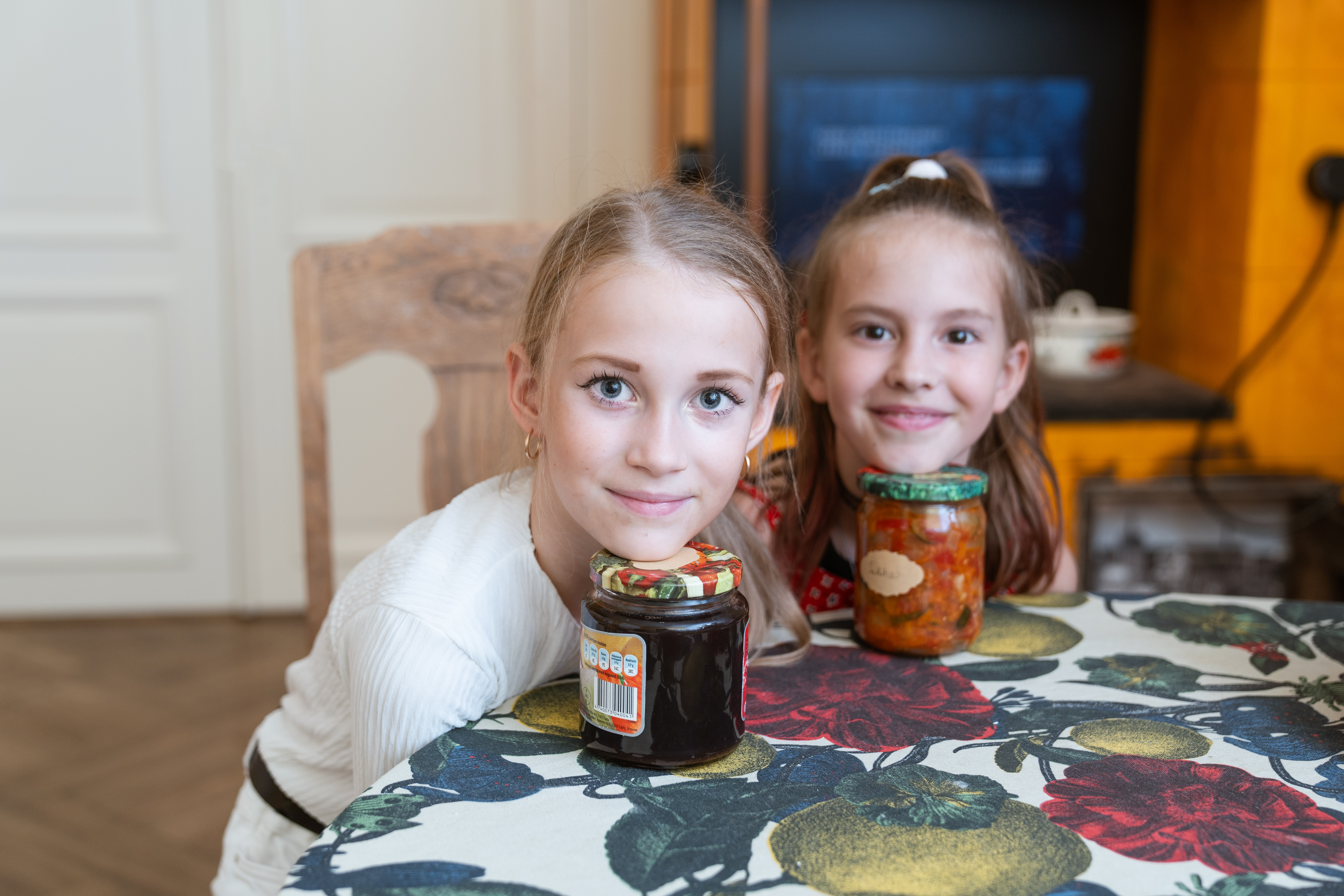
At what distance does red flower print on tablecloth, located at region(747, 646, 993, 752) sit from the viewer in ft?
2.09

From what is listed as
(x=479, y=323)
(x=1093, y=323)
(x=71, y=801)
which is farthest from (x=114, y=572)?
(x=1093, y=323)

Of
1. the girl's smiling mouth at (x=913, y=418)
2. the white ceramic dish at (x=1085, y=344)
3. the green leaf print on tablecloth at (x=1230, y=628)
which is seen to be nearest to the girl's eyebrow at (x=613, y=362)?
the girl's smiling mouth at (x=913, y=418)

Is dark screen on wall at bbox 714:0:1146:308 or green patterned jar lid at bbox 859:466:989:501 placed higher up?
dark screen on wall at bbox 714:0:1146:308

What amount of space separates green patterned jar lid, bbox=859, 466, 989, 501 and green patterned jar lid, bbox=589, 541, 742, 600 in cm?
17

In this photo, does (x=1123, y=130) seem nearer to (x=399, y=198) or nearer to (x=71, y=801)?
(x=399, y=198)

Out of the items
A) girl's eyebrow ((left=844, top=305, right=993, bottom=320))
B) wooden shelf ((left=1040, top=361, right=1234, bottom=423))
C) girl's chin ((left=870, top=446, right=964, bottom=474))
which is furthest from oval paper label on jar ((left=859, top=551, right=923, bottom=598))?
wooden shelf ((left=1040, top=361, right=1234, bottom=423))

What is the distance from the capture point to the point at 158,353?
100 inches

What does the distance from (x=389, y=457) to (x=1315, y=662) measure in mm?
2151

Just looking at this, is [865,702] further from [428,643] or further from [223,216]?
[223,216]

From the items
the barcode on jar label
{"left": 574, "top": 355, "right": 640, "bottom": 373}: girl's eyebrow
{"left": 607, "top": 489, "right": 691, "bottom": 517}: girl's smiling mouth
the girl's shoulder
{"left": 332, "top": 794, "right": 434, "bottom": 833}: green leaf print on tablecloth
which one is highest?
{"left": 574, "top": 355, "right": 640, "bottom": 373}: girl's eyebrow

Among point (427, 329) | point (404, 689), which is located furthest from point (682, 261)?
point (427, 329)

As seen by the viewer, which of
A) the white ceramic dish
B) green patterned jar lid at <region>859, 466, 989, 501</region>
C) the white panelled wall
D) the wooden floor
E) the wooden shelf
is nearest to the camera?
green patterned jar lid at <region>859, 466, 989, 501</region>

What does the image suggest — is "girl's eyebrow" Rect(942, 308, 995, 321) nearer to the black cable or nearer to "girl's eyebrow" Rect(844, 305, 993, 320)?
"girl's eyebrow" Rect(844, 305, 993, 320)

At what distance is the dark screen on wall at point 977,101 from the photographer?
7.13 feet
